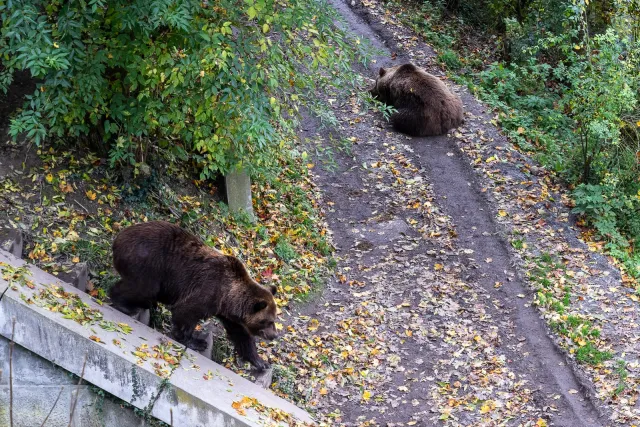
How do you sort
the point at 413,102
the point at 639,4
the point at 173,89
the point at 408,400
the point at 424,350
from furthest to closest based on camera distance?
1. the point at 413,102
2. the point at 639,4
3. the point at 424,350
4. the point at 408,400
5. the point at 173,89

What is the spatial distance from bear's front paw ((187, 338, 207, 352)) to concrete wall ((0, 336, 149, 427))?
1276 mm

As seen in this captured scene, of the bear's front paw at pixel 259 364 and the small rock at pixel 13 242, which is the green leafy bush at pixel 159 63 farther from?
the bear's front paw at pixel 259 364

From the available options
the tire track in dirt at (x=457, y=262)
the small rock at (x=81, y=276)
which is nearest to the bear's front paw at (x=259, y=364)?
the tire track in dirt at (x=457, y=262)

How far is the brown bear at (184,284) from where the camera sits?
8.71 meters

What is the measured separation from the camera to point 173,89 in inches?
366

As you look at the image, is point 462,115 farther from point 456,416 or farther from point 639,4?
point 456,416

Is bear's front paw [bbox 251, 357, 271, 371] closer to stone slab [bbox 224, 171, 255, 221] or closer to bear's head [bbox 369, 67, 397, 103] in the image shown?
stone slab [bbox 224, 171, 255, 221]

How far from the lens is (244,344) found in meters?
9.34

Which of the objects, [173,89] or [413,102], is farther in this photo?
[413,102]

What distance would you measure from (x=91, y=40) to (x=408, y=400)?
20.0ft

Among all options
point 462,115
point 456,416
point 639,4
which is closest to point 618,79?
point 639,4

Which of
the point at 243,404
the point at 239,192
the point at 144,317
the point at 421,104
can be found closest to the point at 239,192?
the point at 239,192

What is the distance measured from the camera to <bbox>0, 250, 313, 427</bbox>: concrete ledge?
7.62 meters

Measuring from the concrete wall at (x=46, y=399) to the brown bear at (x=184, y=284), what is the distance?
1.26 meters
